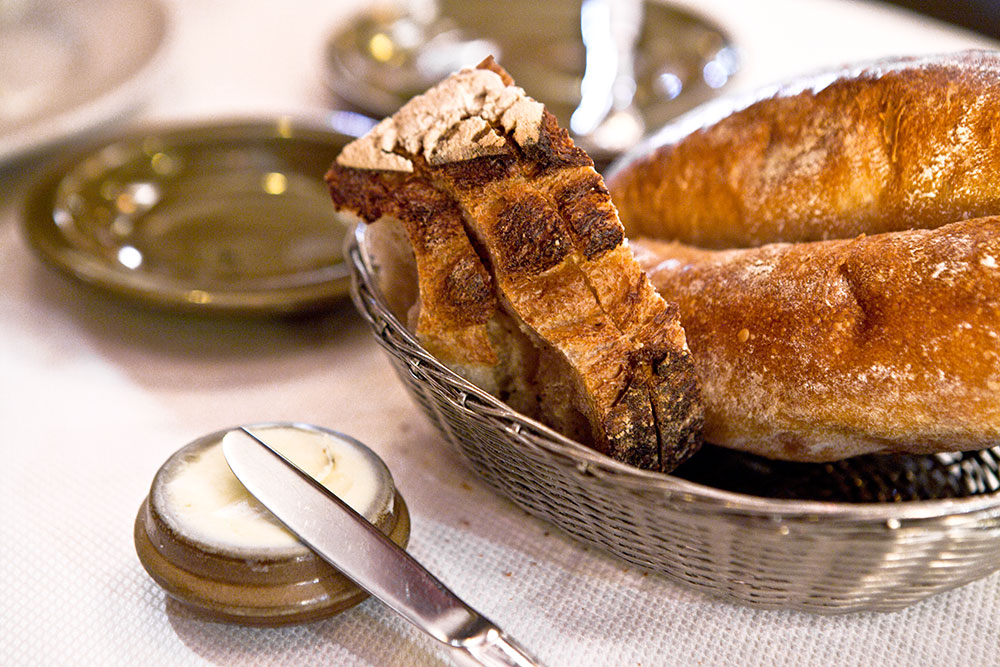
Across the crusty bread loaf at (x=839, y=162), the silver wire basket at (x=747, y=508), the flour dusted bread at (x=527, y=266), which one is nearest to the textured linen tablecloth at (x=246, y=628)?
the silver wire basket at (x=747, y=508)

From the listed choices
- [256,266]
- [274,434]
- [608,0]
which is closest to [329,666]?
[274,434]

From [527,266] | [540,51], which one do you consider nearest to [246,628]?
[527,266]

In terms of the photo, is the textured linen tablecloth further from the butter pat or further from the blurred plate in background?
the blurred plate in background

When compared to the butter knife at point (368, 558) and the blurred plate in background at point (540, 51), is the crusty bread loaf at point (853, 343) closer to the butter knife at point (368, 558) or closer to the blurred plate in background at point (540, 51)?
the butter knife at point (368, 558)

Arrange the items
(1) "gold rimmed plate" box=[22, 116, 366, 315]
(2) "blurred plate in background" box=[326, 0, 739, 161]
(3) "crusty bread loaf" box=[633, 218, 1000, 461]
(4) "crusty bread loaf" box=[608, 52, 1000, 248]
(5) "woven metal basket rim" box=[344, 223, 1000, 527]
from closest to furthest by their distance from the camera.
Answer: (5) "woven metal basket rim" box=[344, 223, 1000, 527]
(3) "crusty bread loaf" box=[633, 218, 1000, 461]
(4) "crusty bread loaf" box=[608, 52, 1000, 248]
(1) "gold rimmed plate" box=[22, 116, 366, 315]
(2) "blurred plate in background" box=[326, 0, 739, 161]

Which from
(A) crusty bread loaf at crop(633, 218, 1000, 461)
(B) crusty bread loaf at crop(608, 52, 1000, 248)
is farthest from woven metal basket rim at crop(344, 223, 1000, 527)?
(B) crusty bread loaf at crop(608, 52, 1000, 248)
